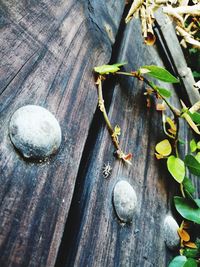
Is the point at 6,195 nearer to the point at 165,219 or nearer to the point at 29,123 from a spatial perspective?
the point at 29,123

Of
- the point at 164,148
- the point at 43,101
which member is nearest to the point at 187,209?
the point at 164,148

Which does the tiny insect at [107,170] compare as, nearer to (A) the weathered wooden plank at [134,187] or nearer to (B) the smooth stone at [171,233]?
(A) the weathered wooden plank at [134,187]

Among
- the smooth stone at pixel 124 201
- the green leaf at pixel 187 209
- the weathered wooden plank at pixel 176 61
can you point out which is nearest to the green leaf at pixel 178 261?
the green leaf at pixel 187 209

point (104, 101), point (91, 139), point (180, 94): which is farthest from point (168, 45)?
point (91, 139)

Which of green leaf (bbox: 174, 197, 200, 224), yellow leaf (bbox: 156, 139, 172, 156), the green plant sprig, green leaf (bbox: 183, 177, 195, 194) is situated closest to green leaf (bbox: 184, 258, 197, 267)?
the green plant sprig

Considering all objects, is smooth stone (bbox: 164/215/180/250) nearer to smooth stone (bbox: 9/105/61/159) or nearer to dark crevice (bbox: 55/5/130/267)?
dark crevice (bbox: 55/5/130/267)
